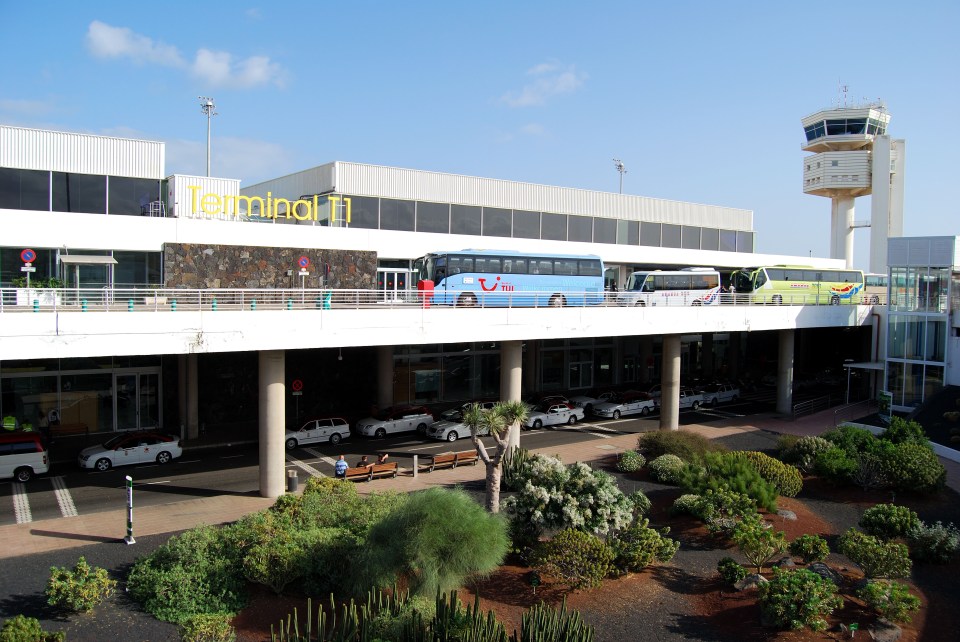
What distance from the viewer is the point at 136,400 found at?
30.8 meters

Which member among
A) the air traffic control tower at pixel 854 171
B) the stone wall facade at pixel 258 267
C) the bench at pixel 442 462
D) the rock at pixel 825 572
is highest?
the air traffic control tower at pixel 854 171

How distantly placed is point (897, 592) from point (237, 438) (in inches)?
995

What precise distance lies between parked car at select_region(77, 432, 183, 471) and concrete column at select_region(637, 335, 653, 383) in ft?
108

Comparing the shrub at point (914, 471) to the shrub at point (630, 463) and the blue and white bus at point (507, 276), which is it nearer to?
the shrub at point (630, 463)

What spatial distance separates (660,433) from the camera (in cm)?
2594

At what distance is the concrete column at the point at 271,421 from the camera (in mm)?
21328

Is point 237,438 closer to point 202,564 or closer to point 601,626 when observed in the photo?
Answer: point 202,564

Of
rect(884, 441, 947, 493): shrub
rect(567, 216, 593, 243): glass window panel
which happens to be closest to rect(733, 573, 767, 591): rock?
rect(884, 441, 947, 493): shrub

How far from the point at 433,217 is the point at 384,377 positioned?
9955 mm

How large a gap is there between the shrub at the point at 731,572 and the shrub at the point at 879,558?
2560 millimetres

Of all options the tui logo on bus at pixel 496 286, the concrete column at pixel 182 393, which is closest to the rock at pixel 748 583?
the tui logo on bus at pixel 496 286

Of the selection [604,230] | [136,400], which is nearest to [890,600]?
[136,400]

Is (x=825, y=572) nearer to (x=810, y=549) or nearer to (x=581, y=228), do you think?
(x=810, y=549)

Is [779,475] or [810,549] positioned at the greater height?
Answer: [779,475]
